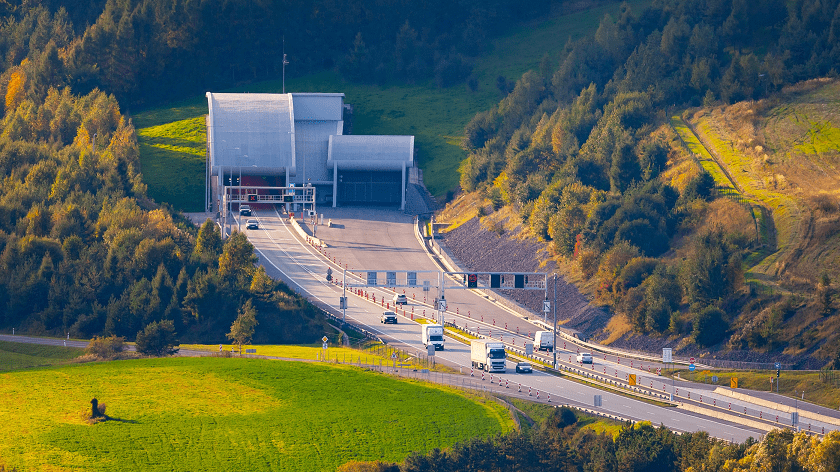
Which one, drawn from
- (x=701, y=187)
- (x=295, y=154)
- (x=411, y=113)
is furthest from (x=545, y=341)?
(x=411, y=113)

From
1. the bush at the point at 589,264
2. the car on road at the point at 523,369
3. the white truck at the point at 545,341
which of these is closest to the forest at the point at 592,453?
the car on road at the point at 523,369

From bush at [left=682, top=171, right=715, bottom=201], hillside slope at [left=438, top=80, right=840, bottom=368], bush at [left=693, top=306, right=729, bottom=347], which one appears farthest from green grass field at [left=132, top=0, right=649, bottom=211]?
bush at [left=693, top=306, right=729, bottom=347]

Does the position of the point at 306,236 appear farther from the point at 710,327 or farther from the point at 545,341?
the point at 710,327

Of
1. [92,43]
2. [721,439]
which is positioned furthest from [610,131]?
[92,43]

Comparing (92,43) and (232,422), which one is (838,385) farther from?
(92,43)

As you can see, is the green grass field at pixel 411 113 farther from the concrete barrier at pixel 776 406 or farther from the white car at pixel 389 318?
the concrete barrier at pixel 776 406

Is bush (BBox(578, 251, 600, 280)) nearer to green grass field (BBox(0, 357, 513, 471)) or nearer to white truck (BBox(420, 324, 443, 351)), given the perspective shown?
white truck (BBox(420, 324, 443, 351))
